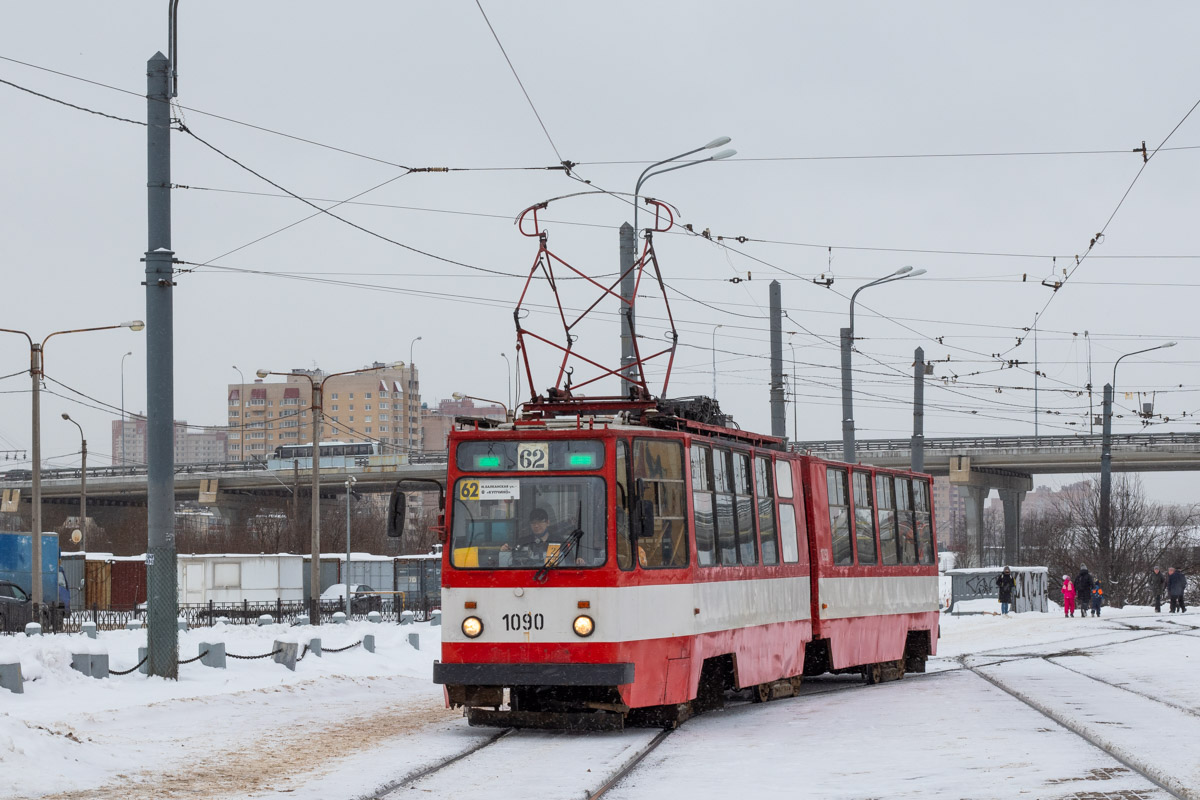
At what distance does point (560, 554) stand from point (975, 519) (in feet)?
245

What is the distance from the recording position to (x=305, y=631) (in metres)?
34.1

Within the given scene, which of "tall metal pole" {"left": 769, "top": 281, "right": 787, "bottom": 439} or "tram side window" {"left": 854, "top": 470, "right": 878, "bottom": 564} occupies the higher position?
"tall metal pole" {"left": 769, "top": 281, "right": 787, "bottom": 439}

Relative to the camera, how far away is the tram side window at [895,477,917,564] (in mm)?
21984

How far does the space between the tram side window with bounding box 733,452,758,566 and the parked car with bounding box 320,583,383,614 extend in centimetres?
4056

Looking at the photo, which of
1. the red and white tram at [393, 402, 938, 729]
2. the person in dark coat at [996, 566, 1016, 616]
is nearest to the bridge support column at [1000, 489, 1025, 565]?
the person in dark coat at [996, 566, 1016, 616]

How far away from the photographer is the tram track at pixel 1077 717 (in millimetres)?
9812

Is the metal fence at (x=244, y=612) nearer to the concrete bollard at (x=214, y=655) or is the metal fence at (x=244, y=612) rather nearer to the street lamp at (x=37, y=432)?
the street lamp at (x=37, y=432)

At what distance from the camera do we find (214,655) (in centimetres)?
1955

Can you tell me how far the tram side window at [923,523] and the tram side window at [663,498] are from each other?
30.1ft

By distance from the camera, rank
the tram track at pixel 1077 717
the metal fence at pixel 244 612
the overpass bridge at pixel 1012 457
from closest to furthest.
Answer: the tram track at pixel 1077 717 → the metal fence at pixel 244 612 → the overpass bridge at pixel 1012 457

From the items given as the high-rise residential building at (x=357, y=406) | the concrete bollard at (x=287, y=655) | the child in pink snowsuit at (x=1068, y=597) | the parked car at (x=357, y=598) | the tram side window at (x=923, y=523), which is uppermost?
the high-rise residential building at (x=357, y=406)

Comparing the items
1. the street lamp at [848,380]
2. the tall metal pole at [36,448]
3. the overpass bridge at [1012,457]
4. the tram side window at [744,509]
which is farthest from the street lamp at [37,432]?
the overpass bridge at [1012,457]

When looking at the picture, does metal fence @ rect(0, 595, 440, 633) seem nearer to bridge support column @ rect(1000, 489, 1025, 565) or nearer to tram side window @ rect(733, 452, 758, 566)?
tram side window @ rect(733, 452, 758, 566)

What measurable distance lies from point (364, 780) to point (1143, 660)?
16112mm
